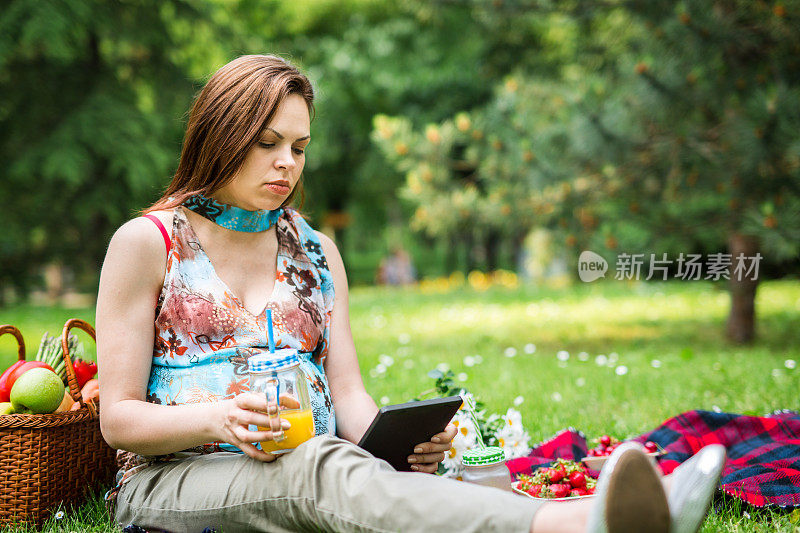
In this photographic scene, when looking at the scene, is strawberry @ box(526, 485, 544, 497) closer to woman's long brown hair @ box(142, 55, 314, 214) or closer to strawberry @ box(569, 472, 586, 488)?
strawberry @ box(569, 472, 586, 488)

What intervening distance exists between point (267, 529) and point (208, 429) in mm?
325

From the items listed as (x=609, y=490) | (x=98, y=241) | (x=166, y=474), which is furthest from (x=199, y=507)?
(x=98, y=241)

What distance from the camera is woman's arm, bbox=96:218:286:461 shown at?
202 cm

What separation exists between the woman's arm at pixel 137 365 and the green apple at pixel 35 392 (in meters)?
0.45

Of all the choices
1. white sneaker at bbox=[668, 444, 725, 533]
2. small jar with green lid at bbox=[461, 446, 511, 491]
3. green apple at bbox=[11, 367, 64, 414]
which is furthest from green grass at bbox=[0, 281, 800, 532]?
white sneaker at bbox=[668, 444, 725, 533]

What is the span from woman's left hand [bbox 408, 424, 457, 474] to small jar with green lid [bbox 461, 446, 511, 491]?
10 cm

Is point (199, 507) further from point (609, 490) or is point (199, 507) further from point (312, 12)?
point (312, 12)

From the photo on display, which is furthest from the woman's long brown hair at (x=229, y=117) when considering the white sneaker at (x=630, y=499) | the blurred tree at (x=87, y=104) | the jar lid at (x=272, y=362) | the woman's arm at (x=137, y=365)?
the blurred tree at (x=87, y=104)

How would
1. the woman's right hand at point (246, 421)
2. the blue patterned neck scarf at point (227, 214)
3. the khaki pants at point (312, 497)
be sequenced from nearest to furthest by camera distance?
the khaki pants at point (312, 497) → the woman's right hand at point (246, 421) → the blue patterned neck scarf at point (227, 214)

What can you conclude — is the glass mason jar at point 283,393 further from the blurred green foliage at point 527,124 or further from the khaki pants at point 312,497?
the blurred green foliage at point 527,124

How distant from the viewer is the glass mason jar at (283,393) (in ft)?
6.25

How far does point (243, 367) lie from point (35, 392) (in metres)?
0.76

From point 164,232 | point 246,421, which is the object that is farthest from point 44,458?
point 246,421

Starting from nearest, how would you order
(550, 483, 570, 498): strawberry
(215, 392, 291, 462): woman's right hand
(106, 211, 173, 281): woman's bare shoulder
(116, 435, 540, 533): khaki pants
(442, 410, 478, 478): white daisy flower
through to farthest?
(116, 435, 540, 533): khaki pants, (215, 392, 291, 462): woman's right hand, (106, 211, 173, 281): woman's bare shoulder, (550, 483, 570, 498): strawberry, (442, 410, 478, 478): white daisy flower
